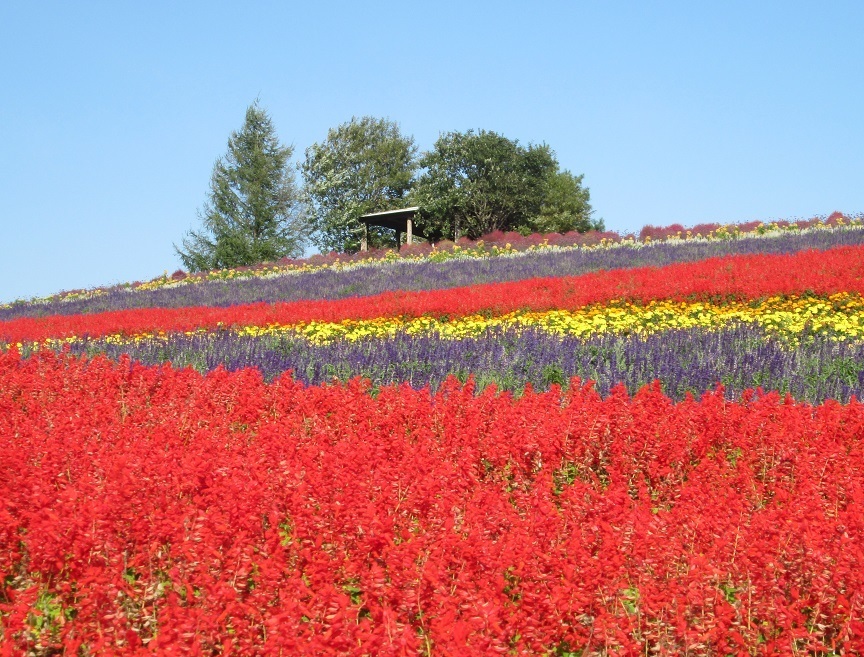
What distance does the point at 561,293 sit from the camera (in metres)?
16.2

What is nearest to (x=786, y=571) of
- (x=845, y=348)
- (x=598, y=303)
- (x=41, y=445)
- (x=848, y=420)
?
(x=848, y=420)

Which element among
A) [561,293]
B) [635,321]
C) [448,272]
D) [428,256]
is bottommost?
[635,321]

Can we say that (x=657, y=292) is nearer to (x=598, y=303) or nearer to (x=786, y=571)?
(x=598, y=303)

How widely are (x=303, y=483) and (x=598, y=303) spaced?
11.4 m

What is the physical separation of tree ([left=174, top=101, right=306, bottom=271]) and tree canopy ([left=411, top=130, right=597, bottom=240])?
8.23 m

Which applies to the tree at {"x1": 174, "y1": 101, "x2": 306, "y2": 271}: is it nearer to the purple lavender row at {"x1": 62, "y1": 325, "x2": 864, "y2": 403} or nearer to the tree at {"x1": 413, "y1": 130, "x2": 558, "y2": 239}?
the tree at {"x1": 413, "y1": 130, "x2": 558, "y2": 239}

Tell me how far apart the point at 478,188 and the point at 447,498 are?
3862 cm

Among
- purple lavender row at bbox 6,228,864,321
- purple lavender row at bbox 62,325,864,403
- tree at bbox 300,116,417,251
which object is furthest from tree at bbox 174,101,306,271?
purple lavender row at bbox 62,325,864,403

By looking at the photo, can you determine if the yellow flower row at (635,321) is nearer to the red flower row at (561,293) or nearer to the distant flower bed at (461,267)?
the red flower row at (561,293)

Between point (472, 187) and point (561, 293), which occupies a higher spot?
point (472, 187)

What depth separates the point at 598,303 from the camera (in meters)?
15.4

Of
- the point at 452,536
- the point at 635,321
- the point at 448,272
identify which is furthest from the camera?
the point at 448,272

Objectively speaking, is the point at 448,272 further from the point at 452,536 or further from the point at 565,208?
the point at 565,208

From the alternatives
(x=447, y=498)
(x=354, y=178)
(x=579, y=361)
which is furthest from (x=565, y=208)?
(x=447, y=498)
